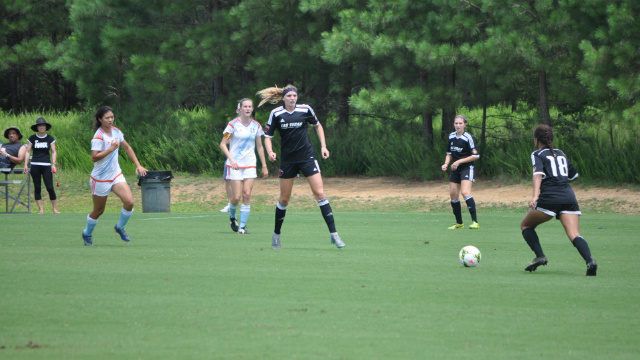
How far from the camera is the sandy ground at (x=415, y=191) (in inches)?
854

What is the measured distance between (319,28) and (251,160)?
14.1 m

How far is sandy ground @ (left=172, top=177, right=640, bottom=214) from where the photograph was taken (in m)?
21.7

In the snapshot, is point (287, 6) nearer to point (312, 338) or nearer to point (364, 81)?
point (364, 81)

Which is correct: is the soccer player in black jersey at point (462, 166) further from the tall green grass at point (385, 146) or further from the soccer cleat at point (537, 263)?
the tall green grass at point (385, 146)

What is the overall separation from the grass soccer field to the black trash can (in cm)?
879

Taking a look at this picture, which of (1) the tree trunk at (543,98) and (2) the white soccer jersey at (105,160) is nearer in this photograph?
(2) the white soccer jersey at (105,160)

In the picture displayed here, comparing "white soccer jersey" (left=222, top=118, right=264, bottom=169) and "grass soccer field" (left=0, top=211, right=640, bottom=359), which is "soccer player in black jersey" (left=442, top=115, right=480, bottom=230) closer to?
"grass soccer field" (left=0, top=211, right=640, bottom=359)

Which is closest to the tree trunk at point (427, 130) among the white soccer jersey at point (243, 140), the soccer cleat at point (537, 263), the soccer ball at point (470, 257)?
the white soccer jersey at point (243, 140)

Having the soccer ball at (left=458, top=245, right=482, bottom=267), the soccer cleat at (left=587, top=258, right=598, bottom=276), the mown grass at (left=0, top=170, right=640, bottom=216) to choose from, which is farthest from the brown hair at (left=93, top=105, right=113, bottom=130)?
the mown grass at (left=0, top=170, right=640, bottom=216)

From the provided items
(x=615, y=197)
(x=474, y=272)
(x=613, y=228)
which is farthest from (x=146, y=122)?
(x=474, y=272)

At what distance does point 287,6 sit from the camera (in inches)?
1086

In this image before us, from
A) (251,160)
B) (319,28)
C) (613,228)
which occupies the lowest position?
(613,228)

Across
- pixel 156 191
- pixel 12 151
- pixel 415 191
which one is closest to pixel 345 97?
pixel 415 191

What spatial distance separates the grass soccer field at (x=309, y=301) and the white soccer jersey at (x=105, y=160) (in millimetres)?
993
